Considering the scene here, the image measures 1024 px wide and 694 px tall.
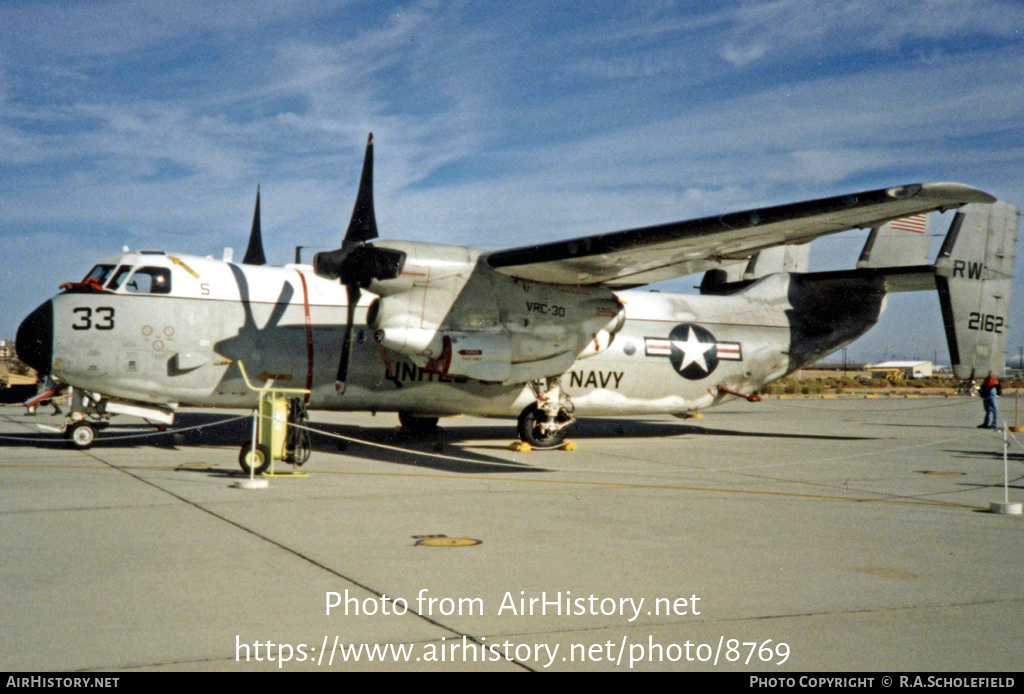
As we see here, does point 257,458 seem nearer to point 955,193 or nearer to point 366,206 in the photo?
point 366,206

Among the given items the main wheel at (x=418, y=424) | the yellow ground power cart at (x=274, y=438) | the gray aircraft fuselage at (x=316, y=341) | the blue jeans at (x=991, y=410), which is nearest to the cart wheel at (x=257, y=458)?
the yellow ground power cart at (x=274, y=438)

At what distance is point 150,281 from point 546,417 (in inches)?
308

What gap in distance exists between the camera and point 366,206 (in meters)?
15.0

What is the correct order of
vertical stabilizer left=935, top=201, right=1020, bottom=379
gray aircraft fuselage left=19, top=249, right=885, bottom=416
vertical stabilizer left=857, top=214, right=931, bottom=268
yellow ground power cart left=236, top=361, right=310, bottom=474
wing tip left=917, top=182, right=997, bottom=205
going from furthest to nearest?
1. vertical stabilizer left=857, top=214, right=931, bottom=268
2. vertical stabilizer left=935, top=201, right=1020, bottom=379
3. gray aircraft fuselage left=19, top=249, right=885, bottom=416
4. yellow ground power cart left=236, top=361, right=310, bottom=474
5. wing tip left=917, top=182, right=997, bottom=205

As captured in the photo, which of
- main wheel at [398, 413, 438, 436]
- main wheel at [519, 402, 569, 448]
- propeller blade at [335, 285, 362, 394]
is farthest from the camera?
main wheel at [398, 413, 438, 436]

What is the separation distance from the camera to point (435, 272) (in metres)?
14.1

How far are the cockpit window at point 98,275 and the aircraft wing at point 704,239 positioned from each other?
264 inches

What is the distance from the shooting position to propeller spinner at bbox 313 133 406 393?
13.6 meters

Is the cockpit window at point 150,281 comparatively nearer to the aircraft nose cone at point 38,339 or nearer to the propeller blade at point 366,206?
the aircraft nose cone at point 38,339

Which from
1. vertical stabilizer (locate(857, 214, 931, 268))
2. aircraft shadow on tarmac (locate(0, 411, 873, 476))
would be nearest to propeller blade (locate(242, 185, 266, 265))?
aircraft shadow on tarmac (locate(0, 411, 873, 476))

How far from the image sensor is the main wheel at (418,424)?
58.7ft

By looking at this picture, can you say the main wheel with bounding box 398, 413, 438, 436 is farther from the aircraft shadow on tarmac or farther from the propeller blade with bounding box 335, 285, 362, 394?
the propeller blade with bounding box 335, 285, 362, 394

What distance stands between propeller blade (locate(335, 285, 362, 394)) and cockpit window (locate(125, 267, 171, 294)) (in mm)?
3156

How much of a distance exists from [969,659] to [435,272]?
428 inches
